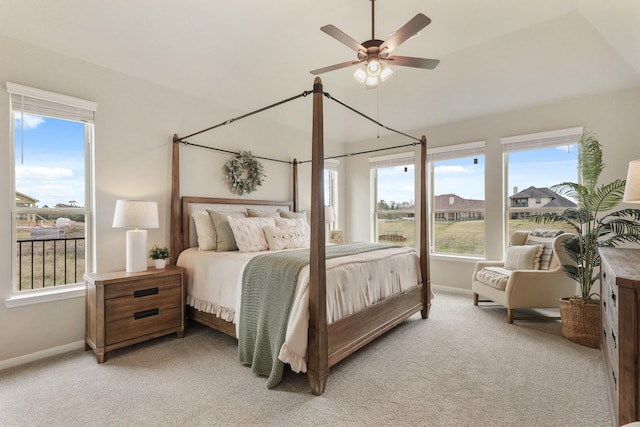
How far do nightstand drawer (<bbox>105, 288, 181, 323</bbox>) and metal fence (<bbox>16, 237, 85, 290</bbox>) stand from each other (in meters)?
0.77

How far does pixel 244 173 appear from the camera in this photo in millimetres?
4246

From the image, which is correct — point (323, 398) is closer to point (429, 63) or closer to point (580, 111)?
point (429, 63)

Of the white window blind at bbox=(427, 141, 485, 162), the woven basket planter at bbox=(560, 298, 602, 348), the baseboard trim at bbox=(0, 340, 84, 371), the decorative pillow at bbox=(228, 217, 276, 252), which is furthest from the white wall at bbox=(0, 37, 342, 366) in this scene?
the woven basket planter at bbox=(560, 298, 602, 348)

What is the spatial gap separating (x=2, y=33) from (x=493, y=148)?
5420 mm

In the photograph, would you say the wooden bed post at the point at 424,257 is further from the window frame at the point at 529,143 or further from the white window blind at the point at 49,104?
the white window blind at the point at 49,104

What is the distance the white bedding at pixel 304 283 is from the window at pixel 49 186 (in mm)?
1024

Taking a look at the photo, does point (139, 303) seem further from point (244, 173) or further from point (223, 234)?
Answer: point (244, 173)

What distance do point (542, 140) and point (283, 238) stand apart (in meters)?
3.60

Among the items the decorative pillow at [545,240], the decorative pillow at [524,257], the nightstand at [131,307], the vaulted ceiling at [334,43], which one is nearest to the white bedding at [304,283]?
the nightstand at [131,307]

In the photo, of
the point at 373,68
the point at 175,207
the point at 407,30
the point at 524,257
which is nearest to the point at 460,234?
the point at 524,257

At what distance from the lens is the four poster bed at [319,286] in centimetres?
210

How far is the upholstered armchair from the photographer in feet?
11.0

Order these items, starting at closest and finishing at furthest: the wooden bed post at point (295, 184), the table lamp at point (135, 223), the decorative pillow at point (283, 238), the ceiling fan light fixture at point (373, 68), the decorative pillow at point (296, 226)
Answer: the ceiling fan light fixture at point (373, 68) < the table lamp at point (135, 223) < the decorative pillow at point (283, 238) < the decorative pillow at point (296, 226) < the wooden bed post at point (295, 184)

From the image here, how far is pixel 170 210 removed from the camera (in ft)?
11.4
